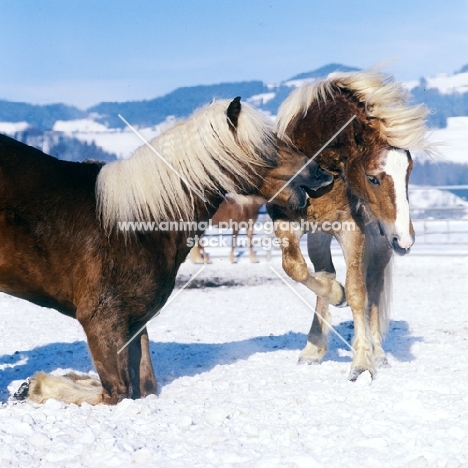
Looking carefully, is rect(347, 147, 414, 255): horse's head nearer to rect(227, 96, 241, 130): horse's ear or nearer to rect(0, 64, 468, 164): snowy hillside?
rect(227, 96, 241, 130): horse's ear

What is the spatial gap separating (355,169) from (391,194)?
39cm

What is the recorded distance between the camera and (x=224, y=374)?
16.1 feet

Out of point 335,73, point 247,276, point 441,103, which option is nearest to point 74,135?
point 441,103

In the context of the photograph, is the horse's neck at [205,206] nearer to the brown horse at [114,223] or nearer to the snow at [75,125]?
the brown horse at [114,223]

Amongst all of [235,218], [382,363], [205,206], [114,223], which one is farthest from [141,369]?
[235,218]

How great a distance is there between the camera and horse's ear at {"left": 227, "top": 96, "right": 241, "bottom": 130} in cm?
394

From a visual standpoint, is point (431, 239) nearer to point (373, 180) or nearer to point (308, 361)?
point (308, 361)

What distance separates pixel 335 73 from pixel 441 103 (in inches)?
4325

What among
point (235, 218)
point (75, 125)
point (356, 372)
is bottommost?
point (235, 218)

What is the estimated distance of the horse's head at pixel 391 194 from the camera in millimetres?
4555

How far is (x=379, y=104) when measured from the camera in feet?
16.0

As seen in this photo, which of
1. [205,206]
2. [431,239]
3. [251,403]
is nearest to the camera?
[251,403]

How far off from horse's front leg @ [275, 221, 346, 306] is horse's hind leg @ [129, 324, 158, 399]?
1255mm

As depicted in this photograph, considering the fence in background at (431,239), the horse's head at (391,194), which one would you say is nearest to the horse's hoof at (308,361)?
the horse's head at (391,194)
